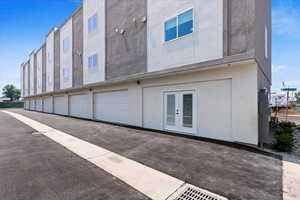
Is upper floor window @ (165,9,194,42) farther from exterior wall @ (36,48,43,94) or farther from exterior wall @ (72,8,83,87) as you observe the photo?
exterior wall @ (36,48,43,94)

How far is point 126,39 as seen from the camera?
10.2 m

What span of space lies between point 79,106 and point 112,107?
6.34m

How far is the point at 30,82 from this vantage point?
107ft

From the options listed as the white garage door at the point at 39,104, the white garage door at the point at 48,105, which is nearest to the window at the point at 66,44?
the white garage door at the point at 48,105

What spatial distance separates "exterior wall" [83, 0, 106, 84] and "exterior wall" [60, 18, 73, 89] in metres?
3.72

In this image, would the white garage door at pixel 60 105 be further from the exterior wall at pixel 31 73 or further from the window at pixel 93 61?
the exterior wall at pixel 31 73

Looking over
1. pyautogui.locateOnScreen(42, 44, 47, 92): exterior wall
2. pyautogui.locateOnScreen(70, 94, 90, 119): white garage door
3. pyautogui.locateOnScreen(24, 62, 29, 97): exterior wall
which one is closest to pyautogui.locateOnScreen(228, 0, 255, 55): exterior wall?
pyautogui.locateOnScreen(70, 94, 90, 119): white garage door

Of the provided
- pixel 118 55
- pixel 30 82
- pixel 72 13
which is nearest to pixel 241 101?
pixel 118 55

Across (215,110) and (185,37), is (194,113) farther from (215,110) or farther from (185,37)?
(185,37)

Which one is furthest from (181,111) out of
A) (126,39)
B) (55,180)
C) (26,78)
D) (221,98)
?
(26,78)

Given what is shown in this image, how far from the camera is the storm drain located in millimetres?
2742

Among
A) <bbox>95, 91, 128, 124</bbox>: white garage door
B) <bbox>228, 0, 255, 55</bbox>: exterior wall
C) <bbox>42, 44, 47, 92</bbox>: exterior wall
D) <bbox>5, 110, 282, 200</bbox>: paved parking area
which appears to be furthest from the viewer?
<bbox>42, 44, 47, 92</bbox>: exterior wall

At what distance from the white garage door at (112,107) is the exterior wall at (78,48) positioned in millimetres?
3603

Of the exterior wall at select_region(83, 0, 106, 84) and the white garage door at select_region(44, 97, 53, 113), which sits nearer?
the exterior wall at select_region(83, 0, 106, 84)
